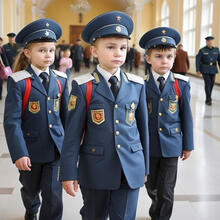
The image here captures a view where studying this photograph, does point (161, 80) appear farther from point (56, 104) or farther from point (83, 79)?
point (83, 79)

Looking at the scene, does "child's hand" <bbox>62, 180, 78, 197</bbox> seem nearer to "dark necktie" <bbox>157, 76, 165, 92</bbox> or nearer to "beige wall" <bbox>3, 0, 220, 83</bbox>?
"dark necktie" <bbox>157, 76, 165, 92</bbox>

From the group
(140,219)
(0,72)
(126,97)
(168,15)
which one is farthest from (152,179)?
(168,15)

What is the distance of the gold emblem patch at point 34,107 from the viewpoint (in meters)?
2.53

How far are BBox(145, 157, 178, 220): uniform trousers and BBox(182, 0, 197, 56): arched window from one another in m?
17.1

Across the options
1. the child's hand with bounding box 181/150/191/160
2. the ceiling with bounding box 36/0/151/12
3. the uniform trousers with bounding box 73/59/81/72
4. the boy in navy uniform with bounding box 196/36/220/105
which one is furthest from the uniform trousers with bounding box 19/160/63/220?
the ceiling with bounding box 36/0/151/12

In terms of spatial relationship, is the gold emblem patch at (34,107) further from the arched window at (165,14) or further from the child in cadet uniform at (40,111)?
the arched window at (165,14)

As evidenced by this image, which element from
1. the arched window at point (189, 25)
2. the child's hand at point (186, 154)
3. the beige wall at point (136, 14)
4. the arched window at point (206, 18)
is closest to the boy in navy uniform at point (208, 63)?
the beige wall at point (136, 14)

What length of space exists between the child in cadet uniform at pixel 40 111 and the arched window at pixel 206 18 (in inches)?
578

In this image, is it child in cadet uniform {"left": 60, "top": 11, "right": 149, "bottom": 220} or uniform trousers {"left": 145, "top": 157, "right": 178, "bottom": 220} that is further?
uniform trousers {"left": 145, "top": 157, "right": 178, "bottom": 220}

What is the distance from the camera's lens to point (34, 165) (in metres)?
2.60

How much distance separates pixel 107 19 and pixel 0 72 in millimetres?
5068

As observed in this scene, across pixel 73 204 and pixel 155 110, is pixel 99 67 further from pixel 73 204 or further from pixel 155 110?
pixel 73 204

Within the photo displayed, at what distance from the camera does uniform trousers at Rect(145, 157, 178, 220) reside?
8.82 feet

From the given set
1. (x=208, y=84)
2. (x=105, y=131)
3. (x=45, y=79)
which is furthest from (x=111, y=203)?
(x=208, y=84)
